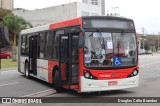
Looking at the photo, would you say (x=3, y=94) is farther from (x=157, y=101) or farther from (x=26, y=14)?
(x=26, y=14)

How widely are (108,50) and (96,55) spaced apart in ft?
1.65

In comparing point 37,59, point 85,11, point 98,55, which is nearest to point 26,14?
point 85,11

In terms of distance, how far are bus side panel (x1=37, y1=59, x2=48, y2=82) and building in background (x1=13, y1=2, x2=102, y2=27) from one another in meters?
60.6

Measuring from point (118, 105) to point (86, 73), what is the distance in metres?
2.13

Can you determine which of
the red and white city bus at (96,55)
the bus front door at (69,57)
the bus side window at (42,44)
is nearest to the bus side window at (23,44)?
the bus side window at (42,44)

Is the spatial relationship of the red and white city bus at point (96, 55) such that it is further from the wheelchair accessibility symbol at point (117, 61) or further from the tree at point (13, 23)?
the tree at point (13, 23)

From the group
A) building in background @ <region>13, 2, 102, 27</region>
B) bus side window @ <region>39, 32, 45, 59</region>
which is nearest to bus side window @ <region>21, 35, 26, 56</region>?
bus side window @ <region>39, 32, 45, 59</region>

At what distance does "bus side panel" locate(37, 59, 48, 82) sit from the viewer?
645 inches

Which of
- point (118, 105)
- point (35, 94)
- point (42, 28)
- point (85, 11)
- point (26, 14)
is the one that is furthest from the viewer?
point (26, 14)

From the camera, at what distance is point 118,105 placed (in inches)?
417

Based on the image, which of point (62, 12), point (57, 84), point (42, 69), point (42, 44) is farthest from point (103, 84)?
point (62, 12)

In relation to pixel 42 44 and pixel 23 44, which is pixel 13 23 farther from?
pixel 42 44

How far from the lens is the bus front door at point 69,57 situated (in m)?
13.0

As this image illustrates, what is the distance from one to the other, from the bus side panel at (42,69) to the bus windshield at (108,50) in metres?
4.37
